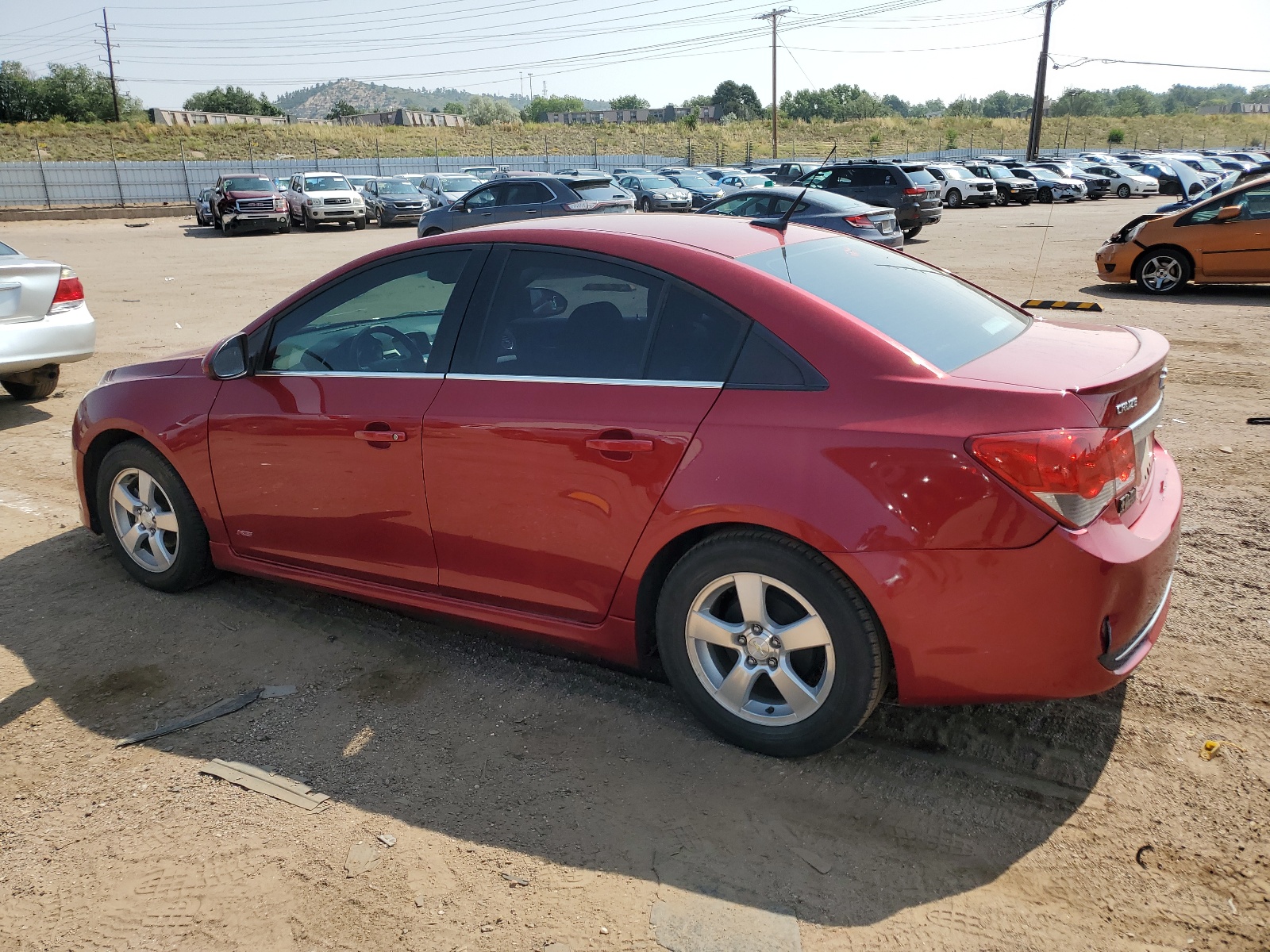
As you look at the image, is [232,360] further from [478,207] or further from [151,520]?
[478,207]

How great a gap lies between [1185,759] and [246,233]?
33.6 meters

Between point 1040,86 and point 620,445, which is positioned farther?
point 1040,86

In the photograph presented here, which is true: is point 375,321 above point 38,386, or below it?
above

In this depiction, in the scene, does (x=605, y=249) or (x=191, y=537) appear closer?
(x=605, y=249)

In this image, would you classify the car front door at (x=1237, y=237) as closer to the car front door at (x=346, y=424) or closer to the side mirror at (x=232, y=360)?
the car front door at (x=346, y=424)

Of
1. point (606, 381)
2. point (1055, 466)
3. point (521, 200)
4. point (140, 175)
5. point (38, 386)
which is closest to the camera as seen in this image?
point (1055, 466)

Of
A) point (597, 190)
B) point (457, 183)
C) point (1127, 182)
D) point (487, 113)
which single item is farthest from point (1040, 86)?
point (487, 113)

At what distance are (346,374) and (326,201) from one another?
30.5 meters

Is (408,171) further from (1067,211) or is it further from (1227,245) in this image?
(1227,245)

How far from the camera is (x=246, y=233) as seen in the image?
32250 mm

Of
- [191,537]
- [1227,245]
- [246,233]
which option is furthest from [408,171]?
[191,537]

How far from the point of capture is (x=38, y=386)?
8.69 m

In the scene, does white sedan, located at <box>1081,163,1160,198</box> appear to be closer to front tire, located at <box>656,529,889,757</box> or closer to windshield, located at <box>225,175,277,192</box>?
windshield, located at <box>225,175,277,192</box>

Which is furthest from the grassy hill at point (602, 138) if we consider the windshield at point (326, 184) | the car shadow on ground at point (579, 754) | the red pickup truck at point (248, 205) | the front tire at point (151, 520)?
the car shadow on ground at point (579, 754)
